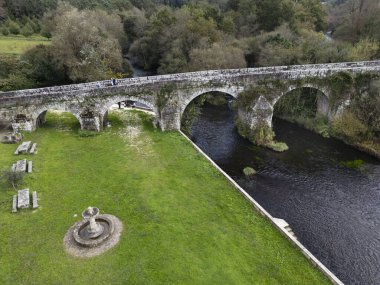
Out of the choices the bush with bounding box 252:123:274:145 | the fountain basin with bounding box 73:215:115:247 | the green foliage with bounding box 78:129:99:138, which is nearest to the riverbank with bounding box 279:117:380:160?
the bush with bounding box 252:123:274:145

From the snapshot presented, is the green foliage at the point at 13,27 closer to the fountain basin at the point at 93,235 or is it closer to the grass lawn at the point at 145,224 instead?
the grass lawn at the point at 145,224

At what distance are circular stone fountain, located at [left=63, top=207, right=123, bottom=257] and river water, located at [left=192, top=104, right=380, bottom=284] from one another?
12.8 metres

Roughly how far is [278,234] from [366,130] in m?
23.1

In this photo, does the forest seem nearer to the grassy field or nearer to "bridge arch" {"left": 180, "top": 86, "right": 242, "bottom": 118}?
the grassy field

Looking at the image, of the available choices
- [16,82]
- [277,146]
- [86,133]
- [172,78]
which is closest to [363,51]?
[277,146]

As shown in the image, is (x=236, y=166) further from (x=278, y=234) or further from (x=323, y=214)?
(x=278, y=234)

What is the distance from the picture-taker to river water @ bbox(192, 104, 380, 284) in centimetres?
2206

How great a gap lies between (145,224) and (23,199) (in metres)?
9.24

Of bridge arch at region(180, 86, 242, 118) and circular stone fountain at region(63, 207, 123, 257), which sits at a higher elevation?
bridge arch at region(180, 86, 242, 118)

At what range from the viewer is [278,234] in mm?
20859

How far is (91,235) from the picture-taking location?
64.8 ft

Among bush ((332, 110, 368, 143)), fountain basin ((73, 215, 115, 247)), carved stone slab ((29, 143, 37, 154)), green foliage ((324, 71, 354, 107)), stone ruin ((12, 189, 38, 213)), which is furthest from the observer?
green foliage ((324, 71, 354, 107))

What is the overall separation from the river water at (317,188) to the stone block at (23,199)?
1794 cm

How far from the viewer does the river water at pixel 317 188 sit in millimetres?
22062
